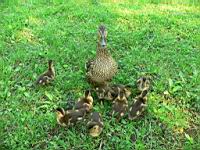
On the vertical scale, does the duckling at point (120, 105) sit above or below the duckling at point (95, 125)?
above

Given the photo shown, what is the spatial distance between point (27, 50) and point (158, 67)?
2128 millimetres

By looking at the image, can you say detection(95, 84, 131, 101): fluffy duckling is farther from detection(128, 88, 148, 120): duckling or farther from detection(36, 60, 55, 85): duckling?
detection(36, 60, 55, 85): duckling

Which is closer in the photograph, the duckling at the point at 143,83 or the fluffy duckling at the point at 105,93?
the fluffy duckling at the point at 105,93

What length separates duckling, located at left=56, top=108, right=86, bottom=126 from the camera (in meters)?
5.35

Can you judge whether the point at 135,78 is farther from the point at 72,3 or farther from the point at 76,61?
the point at 72,3

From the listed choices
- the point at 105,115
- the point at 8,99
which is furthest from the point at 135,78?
the point at 8,99

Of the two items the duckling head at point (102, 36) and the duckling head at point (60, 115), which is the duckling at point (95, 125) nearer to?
the duckling head at point (60, 115)

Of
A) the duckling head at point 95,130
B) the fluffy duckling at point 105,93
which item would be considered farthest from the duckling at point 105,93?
the duckling head at point 95,130

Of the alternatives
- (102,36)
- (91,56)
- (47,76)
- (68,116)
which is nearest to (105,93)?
(68,116)

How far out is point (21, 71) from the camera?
6.61 metres

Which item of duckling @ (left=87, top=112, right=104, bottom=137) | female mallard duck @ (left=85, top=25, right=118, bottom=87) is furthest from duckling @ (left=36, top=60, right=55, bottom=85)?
duckling @ (left=87, top=112, right=104, bottom=137)

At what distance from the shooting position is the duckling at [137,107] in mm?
5523

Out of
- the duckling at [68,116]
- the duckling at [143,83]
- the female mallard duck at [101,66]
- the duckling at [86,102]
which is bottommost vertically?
the duckling at [68,116]

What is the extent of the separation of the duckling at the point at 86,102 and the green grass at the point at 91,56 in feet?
0.68
